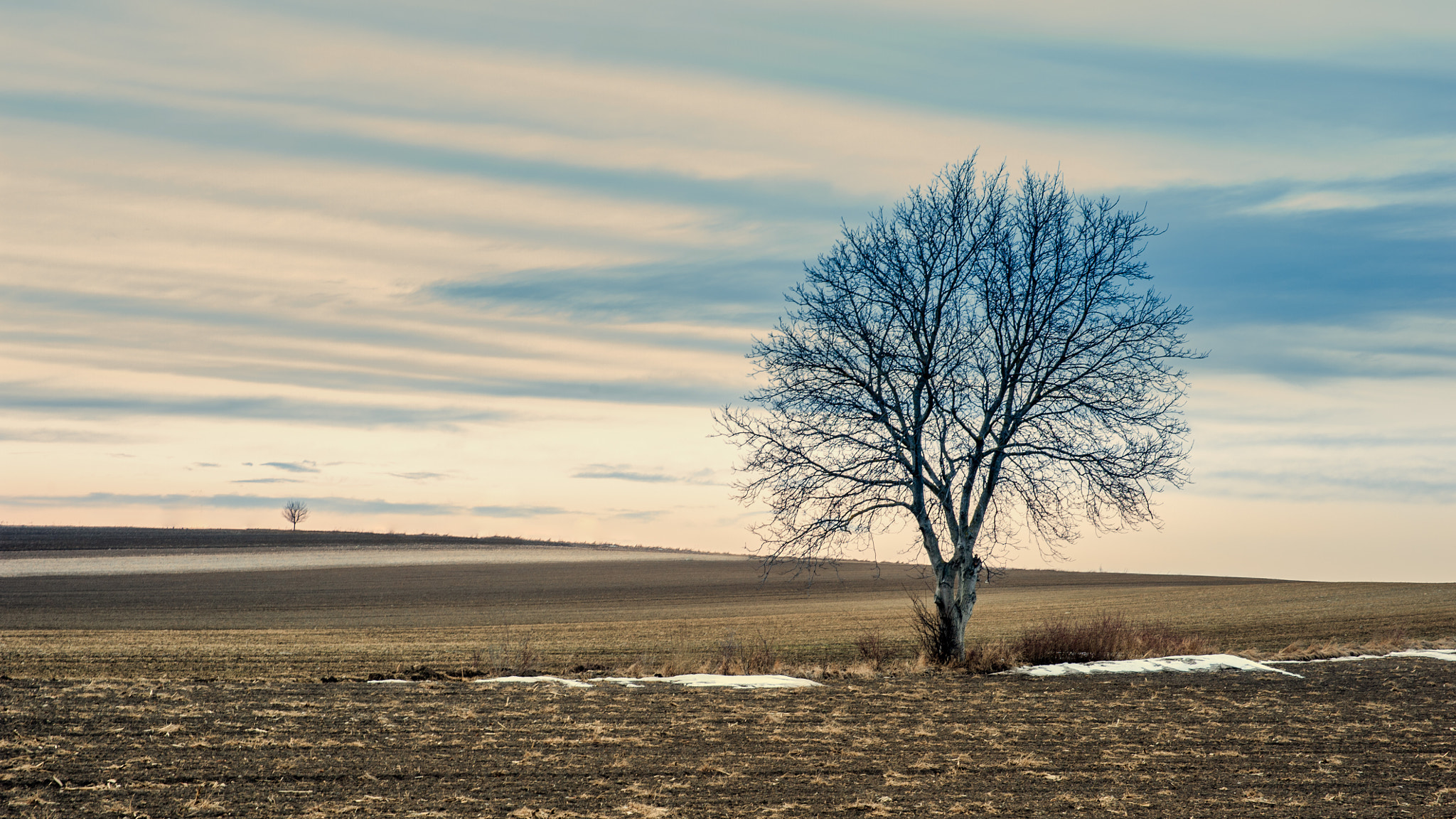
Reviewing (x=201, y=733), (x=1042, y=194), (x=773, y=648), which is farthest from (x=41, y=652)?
(x=1042, y=194)

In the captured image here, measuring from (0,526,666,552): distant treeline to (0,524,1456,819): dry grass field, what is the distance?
7534 centimetres

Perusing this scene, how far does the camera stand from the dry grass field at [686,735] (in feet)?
32.5

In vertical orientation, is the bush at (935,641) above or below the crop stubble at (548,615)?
above

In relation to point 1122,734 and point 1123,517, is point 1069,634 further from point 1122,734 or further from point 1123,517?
point 1122,734

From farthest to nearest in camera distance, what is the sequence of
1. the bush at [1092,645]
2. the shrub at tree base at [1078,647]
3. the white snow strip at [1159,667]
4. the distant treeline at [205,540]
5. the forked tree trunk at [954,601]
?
1. the distant treeline at [205,540]
2. the bush at [1092,645]
3. the shrub at tree base at [1078,647]
4. the forked tree trunk at [954,601]
5. the white snow strip at [1159,667]

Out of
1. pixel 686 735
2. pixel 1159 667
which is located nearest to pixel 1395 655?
pixel 1159 667

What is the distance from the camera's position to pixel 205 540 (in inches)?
4195

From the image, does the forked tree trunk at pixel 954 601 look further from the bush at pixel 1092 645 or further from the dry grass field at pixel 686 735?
the bush at pixel 1092 645

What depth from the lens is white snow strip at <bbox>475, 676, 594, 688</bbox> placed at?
56.1ft

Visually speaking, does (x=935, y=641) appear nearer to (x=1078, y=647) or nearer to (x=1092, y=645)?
(x=1078, y=647)

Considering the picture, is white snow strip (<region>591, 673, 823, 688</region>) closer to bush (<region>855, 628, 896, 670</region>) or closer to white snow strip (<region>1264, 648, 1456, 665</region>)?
bush (<region>855, 628, 896, 670</region>)

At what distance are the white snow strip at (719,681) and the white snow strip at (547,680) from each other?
1.68ft

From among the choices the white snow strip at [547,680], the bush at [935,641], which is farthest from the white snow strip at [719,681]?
the bush at [935,641]

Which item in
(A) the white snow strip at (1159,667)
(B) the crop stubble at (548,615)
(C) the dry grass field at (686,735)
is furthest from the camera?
(B) the crop stubble at (548,615)
